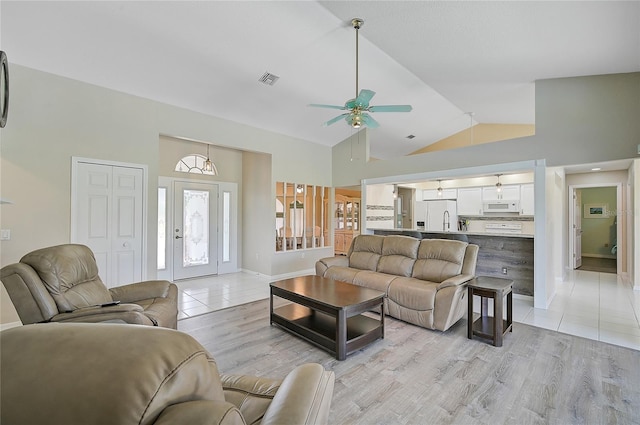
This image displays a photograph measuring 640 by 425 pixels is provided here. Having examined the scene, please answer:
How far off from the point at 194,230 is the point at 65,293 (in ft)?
13.5

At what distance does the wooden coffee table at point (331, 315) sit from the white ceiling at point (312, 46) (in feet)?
9.93

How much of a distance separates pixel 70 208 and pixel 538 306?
6.67 m

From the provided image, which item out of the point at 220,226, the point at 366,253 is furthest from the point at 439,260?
the point at 220,226

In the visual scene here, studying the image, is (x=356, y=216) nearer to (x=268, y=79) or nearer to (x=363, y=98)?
(x=268, y=79)

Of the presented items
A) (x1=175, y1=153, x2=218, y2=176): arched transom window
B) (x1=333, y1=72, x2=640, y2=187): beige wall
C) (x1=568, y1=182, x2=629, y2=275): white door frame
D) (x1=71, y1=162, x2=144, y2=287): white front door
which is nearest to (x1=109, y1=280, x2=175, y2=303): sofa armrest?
(x1=71, y1=162, x2=144, y2=287): white front door

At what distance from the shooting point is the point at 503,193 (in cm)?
702

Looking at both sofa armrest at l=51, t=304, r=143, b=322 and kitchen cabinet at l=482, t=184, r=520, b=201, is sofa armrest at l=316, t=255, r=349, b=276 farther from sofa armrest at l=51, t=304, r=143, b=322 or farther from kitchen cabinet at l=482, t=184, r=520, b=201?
kitchen cabinet at l=482, t=184, r=520, b=201

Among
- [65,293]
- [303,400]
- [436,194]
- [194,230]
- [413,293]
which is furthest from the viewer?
[436,194]

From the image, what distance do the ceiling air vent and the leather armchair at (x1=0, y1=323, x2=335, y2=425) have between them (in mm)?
4383

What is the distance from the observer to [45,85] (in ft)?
11.9

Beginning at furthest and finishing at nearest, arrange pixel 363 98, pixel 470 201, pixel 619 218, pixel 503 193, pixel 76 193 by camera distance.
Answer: pixel 470 201
pixel 503 193
pixel 619 218
pixel 76 193
pixel 363 98

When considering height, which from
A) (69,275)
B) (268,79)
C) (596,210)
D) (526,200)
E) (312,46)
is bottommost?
Result: (69,275)

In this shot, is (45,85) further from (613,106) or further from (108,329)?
(613,106)

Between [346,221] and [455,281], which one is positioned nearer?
[455,281]
